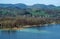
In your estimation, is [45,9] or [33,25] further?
[45,9]

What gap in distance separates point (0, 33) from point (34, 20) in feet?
8.48

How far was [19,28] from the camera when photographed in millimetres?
7328

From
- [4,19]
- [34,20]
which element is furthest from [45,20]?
[4,19]

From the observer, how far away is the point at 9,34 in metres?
6.37

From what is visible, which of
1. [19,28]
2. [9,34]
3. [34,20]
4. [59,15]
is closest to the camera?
[9,34]

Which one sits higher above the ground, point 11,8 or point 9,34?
point 11,8

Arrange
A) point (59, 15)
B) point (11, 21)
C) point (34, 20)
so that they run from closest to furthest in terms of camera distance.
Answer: point (11, 21) < point (34, 20) < point (59, 15)

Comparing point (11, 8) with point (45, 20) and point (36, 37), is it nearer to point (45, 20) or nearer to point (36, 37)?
point (45, 20)

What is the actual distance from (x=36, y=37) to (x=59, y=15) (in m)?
4.39

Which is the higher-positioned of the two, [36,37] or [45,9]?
[45,9]

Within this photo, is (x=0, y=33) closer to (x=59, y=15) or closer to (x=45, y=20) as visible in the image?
(x=45, y=20)

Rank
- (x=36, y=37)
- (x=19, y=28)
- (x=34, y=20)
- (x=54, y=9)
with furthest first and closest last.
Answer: (x=54, y=9), (x=34, y=20), (x=19, y=28), (x=36, y=37)

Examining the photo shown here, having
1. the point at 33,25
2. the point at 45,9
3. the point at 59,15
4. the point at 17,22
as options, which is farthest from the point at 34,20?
the point at 45,9

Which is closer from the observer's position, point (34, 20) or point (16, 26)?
point (16, 26)
